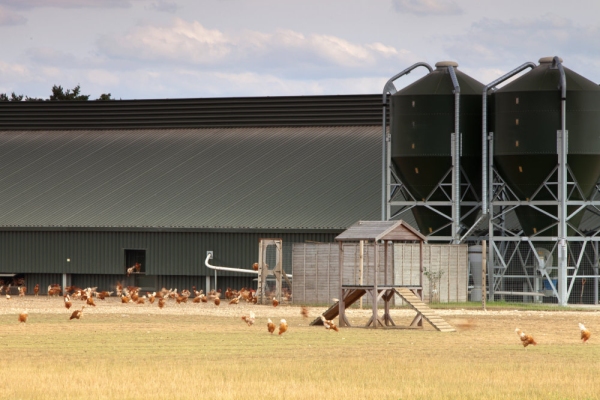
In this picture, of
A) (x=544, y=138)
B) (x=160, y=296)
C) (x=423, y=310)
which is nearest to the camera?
(x=423, y=310)

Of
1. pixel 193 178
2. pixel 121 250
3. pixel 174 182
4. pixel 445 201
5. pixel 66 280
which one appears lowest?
A: pixel 66 280

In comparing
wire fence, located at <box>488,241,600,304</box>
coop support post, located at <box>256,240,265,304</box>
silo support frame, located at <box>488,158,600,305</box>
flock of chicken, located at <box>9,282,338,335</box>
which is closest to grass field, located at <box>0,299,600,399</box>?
flock of chicken, located at <box>9,282,338,335</box>

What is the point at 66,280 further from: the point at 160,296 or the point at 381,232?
the point at 381,232

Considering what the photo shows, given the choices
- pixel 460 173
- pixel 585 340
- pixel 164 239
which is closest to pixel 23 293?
pixel 164 239

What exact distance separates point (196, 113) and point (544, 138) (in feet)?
86.2

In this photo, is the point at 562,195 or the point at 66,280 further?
the point at 66,280

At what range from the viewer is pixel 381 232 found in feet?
115

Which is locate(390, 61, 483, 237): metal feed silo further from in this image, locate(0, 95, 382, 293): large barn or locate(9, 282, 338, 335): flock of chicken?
locate(9, 282, 338, 335): flock of chicken

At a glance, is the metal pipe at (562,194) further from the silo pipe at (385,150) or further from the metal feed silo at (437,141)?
the silo pipe at (385,150)

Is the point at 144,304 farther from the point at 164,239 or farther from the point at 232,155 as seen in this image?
the point at 232,155

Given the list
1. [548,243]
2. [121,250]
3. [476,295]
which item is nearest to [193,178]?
[121,250]

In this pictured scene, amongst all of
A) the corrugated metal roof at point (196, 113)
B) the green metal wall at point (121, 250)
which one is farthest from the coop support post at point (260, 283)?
the corrugated metal roof at point (196, 113)

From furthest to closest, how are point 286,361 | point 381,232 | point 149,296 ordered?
1. point 149,296
2. point 381,232
3. point 286,361

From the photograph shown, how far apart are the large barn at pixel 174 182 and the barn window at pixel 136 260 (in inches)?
3.0
